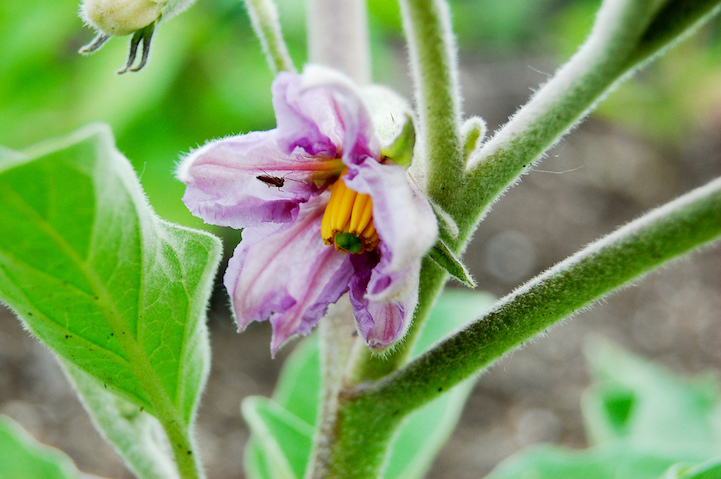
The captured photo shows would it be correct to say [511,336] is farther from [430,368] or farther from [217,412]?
[217,412]

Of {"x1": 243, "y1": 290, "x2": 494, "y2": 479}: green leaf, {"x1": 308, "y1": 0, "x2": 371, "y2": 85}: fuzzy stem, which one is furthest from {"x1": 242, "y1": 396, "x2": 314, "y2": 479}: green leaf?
{"x1": 308, "y1": 0, "x2": 371, "y2": 85}: fuzzy stem

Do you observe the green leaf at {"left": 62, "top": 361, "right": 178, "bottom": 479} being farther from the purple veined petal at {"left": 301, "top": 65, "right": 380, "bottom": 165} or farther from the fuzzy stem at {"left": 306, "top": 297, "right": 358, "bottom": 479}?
the purple veined petal at {"left": 301, "top": 65, "right": 380, "bottom": 165}

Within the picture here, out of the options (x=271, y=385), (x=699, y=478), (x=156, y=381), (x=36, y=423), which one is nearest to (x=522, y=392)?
(x=271, y=385)

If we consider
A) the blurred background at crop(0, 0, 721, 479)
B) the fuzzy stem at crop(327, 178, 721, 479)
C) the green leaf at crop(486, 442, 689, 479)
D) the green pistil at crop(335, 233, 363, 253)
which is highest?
the green pistil at crop(335, 233, 363, 253)

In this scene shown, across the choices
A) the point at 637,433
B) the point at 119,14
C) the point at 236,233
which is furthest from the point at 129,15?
the point at 236,233

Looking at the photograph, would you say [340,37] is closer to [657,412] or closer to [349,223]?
[349,223]

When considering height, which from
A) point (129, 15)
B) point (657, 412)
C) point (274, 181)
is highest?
point (129, 15)

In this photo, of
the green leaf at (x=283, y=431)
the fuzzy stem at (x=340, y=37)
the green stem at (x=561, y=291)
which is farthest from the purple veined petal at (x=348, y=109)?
the green leaf at (x=283, y=431)
